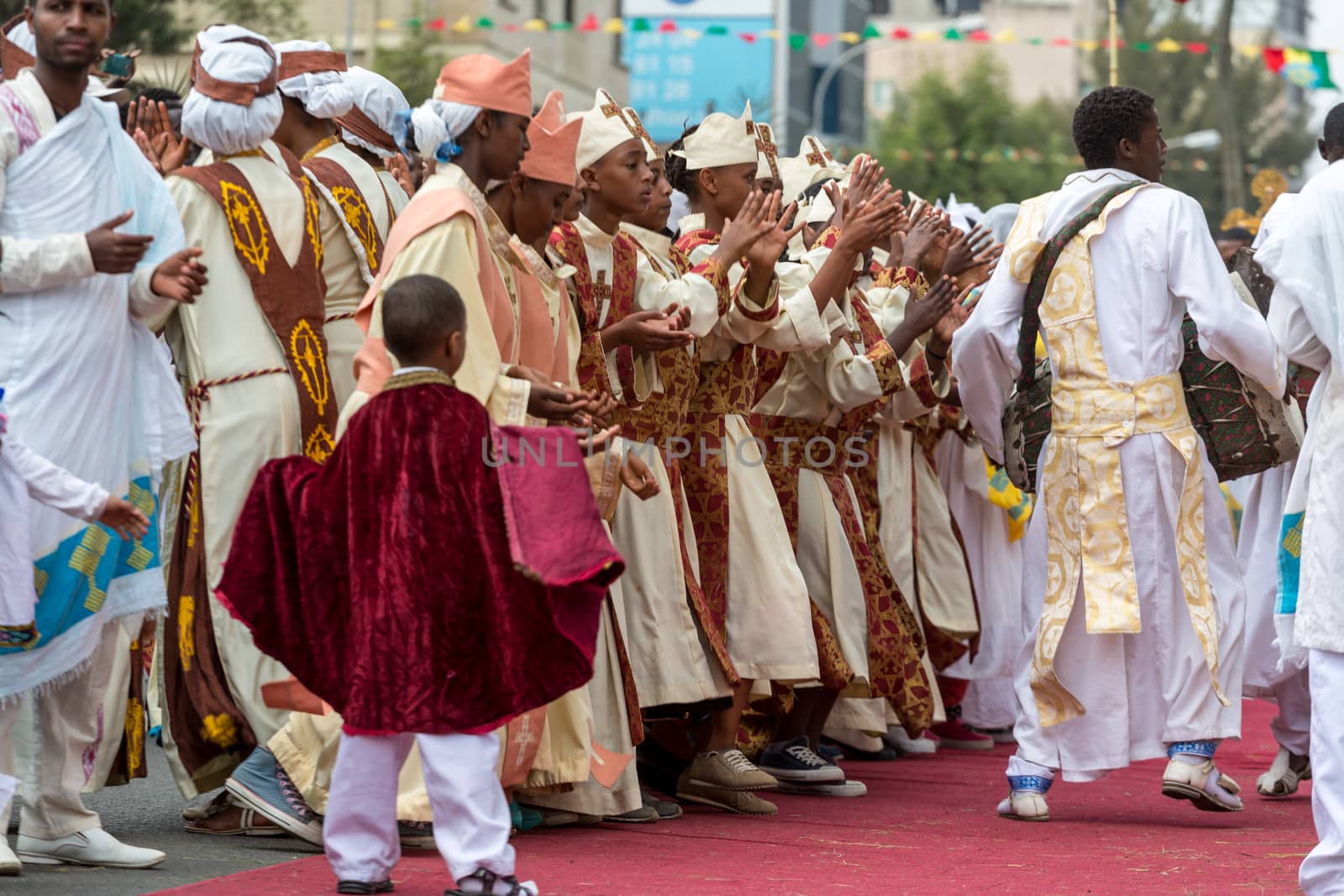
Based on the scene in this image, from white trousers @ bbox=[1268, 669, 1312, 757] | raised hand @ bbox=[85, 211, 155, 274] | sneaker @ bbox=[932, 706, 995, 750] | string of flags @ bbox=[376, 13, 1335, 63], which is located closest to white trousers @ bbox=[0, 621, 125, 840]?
raised hand @ bbox=[85, 211, 155, 274]

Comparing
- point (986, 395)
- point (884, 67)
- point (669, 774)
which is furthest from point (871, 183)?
point (884, 67)

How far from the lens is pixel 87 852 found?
551 centimetres

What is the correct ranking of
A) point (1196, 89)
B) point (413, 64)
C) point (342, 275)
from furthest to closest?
point (1196, 89) < point (413, 64) < point (342, 275)

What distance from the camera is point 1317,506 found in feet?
18.2

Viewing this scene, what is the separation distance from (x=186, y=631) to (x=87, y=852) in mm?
857

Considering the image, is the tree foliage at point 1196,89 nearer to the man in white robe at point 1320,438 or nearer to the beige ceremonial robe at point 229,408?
the man in white robe at point 1320,438

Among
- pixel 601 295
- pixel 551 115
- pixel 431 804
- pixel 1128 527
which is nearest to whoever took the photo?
pixel 431 804

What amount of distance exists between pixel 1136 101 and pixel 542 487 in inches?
127

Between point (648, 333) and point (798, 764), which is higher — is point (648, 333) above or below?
above

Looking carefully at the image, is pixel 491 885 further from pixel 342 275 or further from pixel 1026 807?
pixel 1026 807

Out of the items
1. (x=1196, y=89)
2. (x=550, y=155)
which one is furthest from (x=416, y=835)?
(x=1196, y=89)

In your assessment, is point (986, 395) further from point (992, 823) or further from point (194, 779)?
point (194, 779)

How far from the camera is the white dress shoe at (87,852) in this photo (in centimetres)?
551

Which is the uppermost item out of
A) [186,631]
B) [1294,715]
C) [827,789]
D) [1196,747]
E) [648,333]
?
[648,333]
